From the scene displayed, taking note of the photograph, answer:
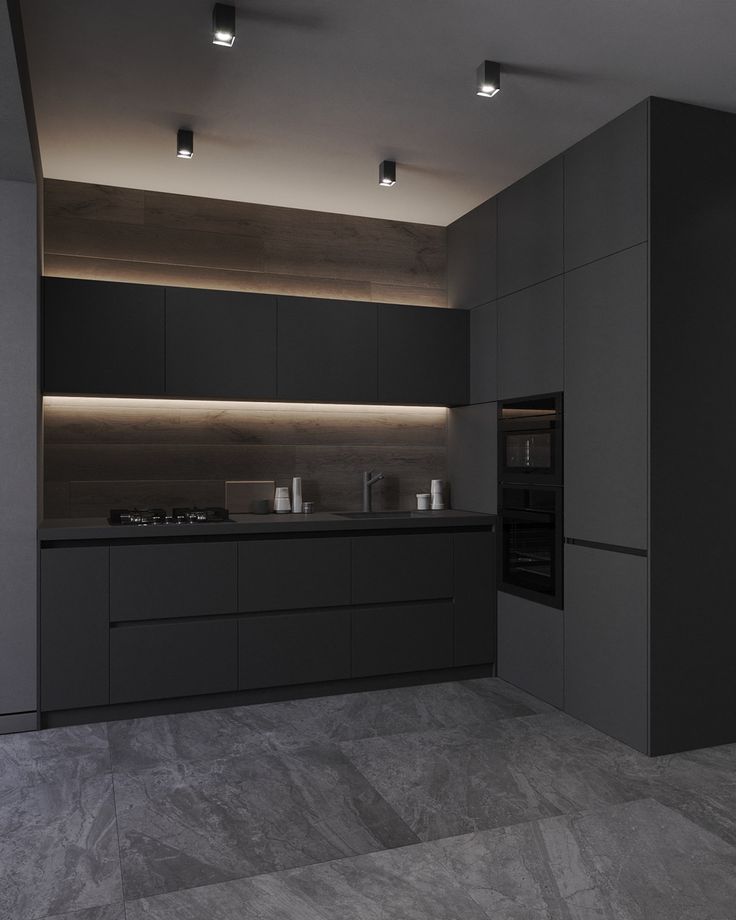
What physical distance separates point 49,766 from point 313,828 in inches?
47.6

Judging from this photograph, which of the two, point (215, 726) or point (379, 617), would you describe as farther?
point (379, 617)

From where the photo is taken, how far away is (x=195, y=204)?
455 cm

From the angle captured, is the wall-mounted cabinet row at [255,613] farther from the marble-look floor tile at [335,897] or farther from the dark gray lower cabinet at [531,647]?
the marble-look floor tile at [335,897]

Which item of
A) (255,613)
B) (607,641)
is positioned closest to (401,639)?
(255,613)

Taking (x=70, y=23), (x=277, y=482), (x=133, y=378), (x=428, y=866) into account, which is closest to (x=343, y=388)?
(x=277, y=482)

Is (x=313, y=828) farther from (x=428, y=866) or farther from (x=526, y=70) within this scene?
(x=526, y=70)

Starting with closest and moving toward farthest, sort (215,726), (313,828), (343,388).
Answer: (313,828)
(215,726)
(343,388)

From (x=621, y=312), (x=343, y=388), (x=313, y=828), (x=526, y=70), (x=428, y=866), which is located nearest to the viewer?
(x=428, y=866)

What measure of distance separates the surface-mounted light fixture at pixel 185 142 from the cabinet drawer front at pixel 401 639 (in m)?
Answer: 2.41

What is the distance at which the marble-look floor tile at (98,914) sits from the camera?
83.2 inches

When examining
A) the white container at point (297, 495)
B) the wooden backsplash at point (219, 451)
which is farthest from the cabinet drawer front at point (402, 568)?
the wooden backsplash at point (219, 451)

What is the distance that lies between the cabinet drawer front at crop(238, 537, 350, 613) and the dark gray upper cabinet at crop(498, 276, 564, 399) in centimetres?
126

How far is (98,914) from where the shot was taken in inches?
83.9

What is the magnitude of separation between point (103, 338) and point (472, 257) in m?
2.20
